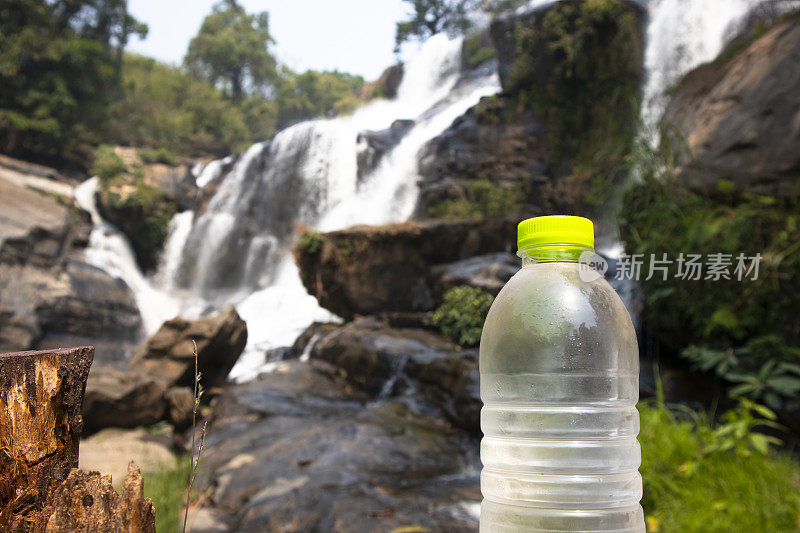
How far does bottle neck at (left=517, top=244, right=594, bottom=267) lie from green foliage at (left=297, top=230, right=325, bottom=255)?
886cm

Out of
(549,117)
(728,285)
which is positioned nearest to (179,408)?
(728,285)

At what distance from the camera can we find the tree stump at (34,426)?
3.19ft

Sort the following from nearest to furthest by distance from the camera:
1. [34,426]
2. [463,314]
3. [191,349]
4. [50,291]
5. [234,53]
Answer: [34,426], [191,349], [463,314], [50,291], [234,53]

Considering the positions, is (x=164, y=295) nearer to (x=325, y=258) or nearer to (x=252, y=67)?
(x=325, y=258)

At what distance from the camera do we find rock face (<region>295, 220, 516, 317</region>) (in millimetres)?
9617

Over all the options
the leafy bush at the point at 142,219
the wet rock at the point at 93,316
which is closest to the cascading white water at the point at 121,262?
the leafy bush at the point at 142,219

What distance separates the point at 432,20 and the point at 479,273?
1088 cm

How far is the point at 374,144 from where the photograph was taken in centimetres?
1559

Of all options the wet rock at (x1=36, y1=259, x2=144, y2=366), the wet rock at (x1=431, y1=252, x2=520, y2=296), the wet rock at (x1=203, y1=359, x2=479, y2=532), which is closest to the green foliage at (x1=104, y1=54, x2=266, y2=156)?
the wet rock at (x1=36, y1=259, x2=144, y2=366)

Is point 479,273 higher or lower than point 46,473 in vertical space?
lower

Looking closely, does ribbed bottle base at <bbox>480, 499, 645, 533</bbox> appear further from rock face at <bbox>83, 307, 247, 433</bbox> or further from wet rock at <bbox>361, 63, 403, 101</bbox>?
wet rock at <bbox>361, 63, 403, 101</bbox>

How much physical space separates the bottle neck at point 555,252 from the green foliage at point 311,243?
29.1 ft

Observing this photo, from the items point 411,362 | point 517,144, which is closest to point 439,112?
point 517,144

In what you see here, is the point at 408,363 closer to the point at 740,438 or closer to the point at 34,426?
the point at 740,438
